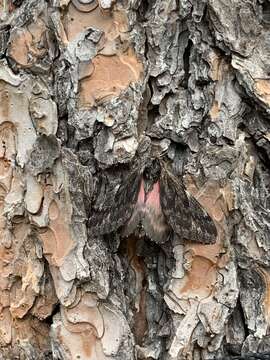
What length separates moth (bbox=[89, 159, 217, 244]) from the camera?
119 cm

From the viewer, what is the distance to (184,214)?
119 cm

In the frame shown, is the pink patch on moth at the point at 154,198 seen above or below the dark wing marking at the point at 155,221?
above

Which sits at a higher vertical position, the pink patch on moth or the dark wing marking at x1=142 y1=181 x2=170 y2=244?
the pink patch on moth

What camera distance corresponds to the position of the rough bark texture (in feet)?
3.93

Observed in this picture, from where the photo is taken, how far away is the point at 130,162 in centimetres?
120

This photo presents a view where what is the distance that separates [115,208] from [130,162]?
0.25 ft

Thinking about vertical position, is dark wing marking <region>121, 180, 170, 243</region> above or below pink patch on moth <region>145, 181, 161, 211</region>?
below

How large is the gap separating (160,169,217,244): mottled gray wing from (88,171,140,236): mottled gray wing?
0.05m

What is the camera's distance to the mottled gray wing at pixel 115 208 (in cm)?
119

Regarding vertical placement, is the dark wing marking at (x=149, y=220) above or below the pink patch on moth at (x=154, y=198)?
below

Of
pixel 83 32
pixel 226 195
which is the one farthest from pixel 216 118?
pixel 83 32

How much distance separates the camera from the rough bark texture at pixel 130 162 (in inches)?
47.2

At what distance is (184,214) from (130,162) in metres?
0.12

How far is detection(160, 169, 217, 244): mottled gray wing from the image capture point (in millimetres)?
1189
